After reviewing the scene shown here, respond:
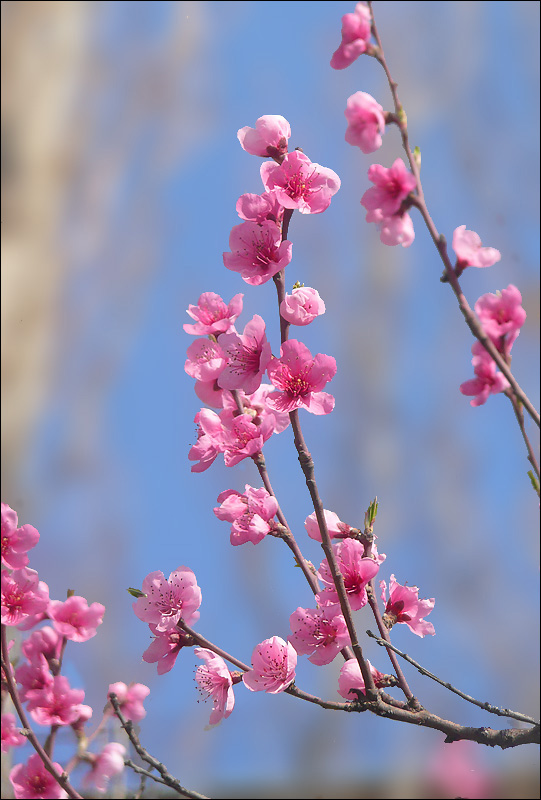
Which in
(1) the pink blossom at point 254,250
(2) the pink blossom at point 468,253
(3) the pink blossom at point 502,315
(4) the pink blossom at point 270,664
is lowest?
(4) the pink blossom at point 270,664

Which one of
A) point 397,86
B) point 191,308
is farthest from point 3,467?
point 397,86

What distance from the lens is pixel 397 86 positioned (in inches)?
14.2

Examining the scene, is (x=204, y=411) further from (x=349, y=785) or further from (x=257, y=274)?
(x=349, y=785)

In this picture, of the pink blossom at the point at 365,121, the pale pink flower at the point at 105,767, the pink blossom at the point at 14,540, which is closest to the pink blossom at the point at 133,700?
the pale pink flower at the point at 105,767

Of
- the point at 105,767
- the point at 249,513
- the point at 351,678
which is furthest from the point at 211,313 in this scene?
Result: the point at 105,767

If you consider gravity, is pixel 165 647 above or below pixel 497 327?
below

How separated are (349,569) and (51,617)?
326 millimetres

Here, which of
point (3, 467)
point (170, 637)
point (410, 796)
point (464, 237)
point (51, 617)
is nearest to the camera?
point (464, 237)

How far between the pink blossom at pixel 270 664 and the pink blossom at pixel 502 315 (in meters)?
0.22

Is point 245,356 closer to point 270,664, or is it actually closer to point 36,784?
point 270,664

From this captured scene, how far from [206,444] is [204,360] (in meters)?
0.06

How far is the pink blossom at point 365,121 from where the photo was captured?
0.37 metres

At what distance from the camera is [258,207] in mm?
447

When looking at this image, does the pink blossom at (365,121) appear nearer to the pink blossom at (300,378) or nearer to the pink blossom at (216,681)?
the pink blossom at (300,378)
